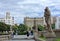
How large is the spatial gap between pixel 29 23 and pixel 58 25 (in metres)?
128

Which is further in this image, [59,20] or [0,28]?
[0,28]

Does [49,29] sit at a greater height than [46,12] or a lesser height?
lesser

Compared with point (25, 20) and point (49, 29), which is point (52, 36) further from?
point (25, 20)

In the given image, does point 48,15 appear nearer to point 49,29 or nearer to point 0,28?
point 49,29

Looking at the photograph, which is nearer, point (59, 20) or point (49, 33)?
point (49, 33)

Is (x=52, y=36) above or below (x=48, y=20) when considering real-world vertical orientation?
below

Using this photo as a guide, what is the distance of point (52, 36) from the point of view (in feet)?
69.8

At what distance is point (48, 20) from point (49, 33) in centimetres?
120

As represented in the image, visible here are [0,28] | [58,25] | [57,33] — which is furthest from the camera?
[0,28]

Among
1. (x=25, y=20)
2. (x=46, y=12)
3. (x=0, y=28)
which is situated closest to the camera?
(x=46, y=12)

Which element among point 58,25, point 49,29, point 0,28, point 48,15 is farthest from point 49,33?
point 0,28

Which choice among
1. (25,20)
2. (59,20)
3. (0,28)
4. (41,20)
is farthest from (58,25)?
(25,20)

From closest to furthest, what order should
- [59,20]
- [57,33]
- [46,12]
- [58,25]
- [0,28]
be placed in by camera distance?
[46,12], [57,33], [58,25], [59,20], [0,28]

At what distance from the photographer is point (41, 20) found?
172375 mm
